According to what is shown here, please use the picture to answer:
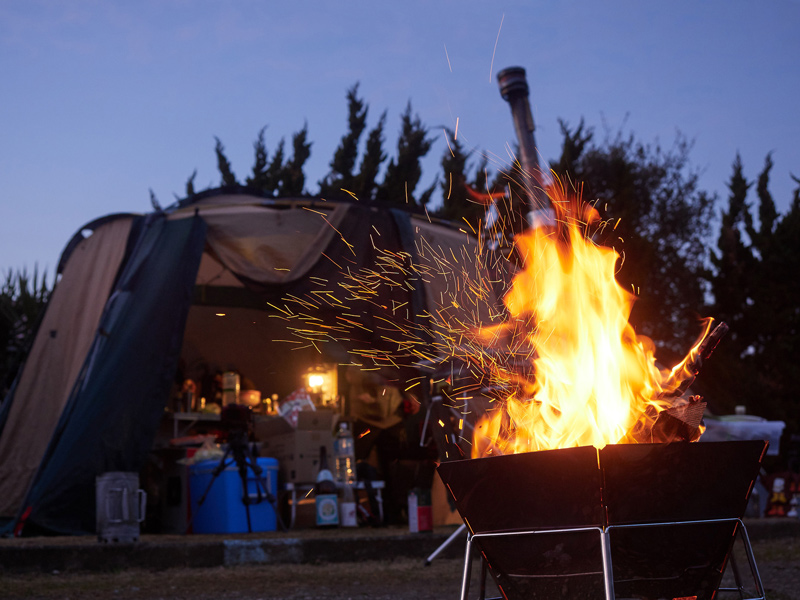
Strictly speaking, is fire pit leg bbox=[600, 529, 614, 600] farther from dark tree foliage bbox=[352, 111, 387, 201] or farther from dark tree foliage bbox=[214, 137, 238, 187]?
dark tree foliage bbox=[214, 137, 238, 187]

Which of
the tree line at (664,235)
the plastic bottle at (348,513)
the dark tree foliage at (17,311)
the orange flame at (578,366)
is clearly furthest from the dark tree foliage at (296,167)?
the orange flame at (578,366)

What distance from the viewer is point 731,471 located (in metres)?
2.16

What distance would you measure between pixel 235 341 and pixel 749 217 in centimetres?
1048

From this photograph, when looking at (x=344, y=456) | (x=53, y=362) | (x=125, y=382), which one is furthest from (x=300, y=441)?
(x=53, y=362)

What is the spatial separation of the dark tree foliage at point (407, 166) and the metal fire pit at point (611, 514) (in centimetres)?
1502

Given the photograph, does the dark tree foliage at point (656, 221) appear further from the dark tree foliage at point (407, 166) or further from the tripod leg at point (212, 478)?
the tripod leg at point (212, 478)

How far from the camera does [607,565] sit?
6.35ft

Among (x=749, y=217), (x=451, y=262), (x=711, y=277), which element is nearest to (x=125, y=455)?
(x=451, y=262)

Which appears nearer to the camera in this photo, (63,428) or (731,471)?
(731,471)

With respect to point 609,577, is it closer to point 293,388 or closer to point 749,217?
point 293,388

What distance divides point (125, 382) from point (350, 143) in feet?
41.5

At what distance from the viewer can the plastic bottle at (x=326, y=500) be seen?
24.2ft

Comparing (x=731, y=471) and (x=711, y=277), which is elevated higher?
(x=711, y=277)

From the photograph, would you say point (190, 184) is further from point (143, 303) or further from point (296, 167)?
point (143, 303)
